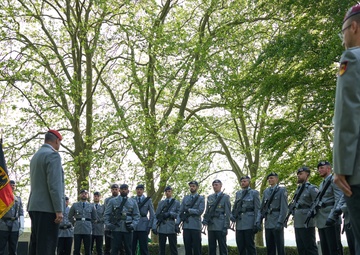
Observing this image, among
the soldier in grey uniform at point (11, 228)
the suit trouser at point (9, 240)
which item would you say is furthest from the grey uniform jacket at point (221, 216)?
the suit trouser at point (9, 240)

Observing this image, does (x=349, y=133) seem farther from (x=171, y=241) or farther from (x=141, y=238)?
(x=171, y=241)

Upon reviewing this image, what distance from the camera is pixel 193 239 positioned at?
749 inches

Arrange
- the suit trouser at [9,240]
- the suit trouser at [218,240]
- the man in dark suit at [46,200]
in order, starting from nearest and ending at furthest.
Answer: the man in dark suit at [46,200]
the suit trouser at [9,240]
the suit trouser at [218,240]

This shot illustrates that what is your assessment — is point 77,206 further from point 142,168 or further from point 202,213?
point 142,168

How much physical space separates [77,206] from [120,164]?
26.0 ft

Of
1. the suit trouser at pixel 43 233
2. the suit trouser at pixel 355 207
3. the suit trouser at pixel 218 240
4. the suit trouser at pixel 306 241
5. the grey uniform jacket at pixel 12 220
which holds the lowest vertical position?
the suit trouser at pixel 355 207

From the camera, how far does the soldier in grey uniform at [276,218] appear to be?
15633 mm

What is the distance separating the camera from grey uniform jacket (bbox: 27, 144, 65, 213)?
345 inches

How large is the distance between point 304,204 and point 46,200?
7025 millimetres

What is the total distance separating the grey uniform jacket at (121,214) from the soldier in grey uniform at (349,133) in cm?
1404

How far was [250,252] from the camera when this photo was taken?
17.1m

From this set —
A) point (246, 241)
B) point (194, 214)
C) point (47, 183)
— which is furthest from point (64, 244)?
point (47, 183)

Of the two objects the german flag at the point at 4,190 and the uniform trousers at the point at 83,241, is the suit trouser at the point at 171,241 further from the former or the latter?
the german flag at the point at 4,190

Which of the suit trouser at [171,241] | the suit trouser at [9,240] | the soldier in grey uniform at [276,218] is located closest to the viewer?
the soldier in grey uniform at [276,218]
